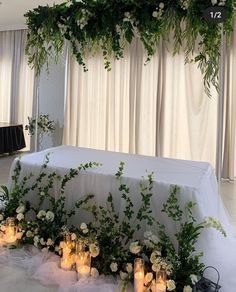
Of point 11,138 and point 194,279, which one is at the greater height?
point 11,138

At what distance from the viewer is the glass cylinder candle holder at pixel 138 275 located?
195 cm

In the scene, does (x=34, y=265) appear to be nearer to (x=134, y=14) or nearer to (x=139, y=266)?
(x=139, y=266)

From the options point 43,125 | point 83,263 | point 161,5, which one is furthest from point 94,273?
point 43,125

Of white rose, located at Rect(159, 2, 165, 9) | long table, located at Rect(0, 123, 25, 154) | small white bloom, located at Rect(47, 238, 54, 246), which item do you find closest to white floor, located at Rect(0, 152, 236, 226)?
long table, located at Rect(0, 123, 25, 154)

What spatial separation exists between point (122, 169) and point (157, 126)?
143 inches

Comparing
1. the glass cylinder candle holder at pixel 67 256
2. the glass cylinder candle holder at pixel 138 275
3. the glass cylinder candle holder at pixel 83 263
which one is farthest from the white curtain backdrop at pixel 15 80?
the glass cylinder candle holder at pixel 138 275

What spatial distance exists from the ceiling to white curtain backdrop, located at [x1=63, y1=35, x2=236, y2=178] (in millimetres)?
1325

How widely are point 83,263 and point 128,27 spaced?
172 centimetres

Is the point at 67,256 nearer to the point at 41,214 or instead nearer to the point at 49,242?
the point at 49,242

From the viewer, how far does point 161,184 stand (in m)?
2.15

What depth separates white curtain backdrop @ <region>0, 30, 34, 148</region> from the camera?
23.3 ft

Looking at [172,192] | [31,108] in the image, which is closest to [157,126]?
[31,108]

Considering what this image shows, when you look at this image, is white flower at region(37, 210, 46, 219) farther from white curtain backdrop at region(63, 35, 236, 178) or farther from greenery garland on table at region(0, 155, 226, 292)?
white curtain backdrop at region(63, 35, 236, 178)

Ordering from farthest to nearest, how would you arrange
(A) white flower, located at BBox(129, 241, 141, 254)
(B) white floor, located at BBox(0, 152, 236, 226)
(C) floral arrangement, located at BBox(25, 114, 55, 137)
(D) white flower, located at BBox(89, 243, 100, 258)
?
(C) floral arrangement, located at BBox(25, 114, 55, 137), (B) white floor, located at BBox(0, 152, 236, 226), (D) white flower, located at BBox(89, 243, 100, 258), (A) white flower, located at BBox(129, 241, 141, 254)
